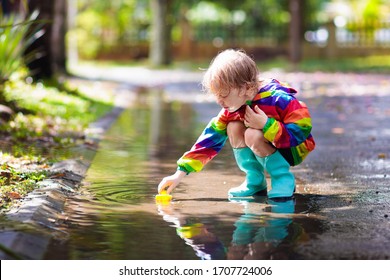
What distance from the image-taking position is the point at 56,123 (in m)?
11.0

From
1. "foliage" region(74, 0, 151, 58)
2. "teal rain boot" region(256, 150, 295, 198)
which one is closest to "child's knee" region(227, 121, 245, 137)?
"teal rain boot" region(256, 150, 295, 198)

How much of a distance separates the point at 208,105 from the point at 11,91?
15.1 feet

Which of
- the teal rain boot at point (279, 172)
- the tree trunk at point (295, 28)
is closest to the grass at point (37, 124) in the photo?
the teal rain boot at point (279, 172)

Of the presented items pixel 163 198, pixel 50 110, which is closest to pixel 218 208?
pixel 163 198

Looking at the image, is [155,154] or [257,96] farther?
[155,154]

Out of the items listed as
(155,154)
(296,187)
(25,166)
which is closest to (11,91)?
(155,154)

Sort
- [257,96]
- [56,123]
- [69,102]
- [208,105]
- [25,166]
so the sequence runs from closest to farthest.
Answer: [257,96], [25,166], [56,123], [69,102], [208,105]

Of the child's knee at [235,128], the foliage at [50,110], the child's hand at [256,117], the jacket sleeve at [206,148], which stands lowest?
the foliage at [50,110]

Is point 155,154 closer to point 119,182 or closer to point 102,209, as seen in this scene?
point 119,182

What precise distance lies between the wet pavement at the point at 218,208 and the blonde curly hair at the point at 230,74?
56cm

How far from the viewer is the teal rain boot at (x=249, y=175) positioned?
21.5 feet

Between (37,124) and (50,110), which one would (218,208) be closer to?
(37,124)

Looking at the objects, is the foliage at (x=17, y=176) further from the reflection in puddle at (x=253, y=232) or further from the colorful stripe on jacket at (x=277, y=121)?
the colorful stripe on jacket at (x=277, y=121)

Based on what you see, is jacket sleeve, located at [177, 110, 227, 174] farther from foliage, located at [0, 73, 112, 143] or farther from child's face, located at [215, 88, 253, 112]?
foliage, located at [0, 73, 112, 143]
